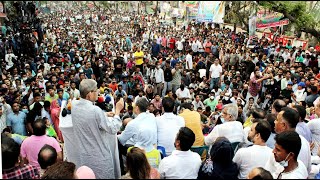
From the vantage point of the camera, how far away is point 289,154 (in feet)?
7.98

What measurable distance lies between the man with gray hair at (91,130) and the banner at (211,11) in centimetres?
1395

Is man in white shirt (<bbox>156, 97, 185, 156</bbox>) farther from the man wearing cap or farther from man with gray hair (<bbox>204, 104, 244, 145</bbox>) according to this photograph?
the man wearing cap

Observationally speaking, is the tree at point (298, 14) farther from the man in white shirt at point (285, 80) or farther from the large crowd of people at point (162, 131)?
the man in white shirt at point (285, 80)

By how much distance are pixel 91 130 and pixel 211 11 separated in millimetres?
15024

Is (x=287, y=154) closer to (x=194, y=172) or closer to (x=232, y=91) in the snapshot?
(x=194, y=172)

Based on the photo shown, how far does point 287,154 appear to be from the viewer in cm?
245

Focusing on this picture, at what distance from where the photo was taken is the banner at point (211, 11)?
1619 centimetres

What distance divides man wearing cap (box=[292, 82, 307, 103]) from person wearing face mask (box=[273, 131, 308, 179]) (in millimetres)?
5504

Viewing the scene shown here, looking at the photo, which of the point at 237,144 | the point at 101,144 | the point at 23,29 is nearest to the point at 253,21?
the point at 23,29

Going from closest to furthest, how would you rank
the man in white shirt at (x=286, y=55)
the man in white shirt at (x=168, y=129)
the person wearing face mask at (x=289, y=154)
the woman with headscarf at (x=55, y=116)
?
the person wearing face mask at (x=289, y=154), the man in white shirt at (x=168, y=129), the woman with headscarf at (x=55, y=116), the man in white shirt at (x=286, y=55)

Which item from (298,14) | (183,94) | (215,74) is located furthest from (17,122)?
(298,14)

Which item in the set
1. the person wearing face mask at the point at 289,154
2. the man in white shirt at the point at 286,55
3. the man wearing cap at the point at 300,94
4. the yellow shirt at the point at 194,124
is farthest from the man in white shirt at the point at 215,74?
the person wearing face mask at the point at 289,154

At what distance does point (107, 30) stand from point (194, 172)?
21614mm

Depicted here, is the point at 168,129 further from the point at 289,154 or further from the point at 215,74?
the point at 215,74
